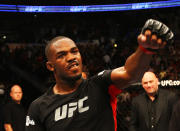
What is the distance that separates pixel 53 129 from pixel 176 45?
8013 mm

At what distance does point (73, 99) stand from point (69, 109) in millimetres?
64

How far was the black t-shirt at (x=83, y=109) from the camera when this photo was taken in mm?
1785

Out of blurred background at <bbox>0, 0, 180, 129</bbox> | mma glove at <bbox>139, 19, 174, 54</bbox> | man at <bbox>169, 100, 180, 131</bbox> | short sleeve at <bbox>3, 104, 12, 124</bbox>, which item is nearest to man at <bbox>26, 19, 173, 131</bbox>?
mma glove at <bbox>139, 19, 174, 54</bbox>

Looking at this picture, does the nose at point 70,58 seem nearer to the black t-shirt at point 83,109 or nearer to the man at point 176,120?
the black t-shirt at point 83,109

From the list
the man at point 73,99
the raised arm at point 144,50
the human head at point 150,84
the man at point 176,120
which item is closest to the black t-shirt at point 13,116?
the human head at point 150,84

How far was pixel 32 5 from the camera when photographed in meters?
9.14

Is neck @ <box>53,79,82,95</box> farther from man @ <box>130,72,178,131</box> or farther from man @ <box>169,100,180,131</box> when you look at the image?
man @ <box>130,72,178,131</box>

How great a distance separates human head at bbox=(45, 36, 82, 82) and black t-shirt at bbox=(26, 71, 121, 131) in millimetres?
106

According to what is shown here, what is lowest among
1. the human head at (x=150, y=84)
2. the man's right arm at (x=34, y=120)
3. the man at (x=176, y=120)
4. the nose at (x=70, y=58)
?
the man at (x=176, y=120)

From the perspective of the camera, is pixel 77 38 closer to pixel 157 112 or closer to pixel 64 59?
pixel 157 112

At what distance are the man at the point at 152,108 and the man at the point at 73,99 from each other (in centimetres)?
222

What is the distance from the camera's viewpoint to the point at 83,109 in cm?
181

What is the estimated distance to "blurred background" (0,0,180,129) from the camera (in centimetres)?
909

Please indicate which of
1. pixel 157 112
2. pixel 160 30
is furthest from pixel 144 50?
pixel 157 112
